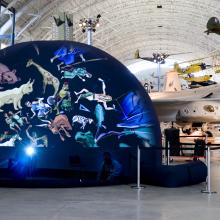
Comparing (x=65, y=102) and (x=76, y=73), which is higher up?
(x=76, y=73)

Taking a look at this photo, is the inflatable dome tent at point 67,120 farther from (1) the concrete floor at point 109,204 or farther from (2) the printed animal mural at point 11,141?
(1) the concrete floor at point 109,204

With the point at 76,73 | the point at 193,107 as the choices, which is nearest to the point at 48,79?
the point at 76,73

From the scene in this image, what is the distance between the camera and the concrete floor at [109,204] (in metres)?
6.91

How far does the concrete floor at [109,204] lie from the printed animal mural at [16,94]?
1960 mm

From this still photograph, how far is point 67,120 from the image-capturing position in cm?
1032

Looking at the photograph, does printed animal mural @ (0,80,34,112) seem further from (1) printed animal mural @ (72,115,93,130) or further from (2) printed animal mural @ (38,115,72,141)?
(1) printed animal mural @ (72,115,93,130)

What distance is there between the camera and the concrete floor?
6.91 metres

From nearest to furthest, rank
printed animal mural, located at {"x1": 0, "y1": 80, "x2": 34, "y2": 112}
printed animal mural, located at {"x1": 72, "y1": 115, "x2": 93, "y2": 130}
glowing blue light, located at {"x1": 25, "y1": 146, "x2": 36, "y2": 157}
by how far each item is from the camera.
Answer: glowing blue light, located at {"x1": 25, "y1": 146, "x2": 36, "y2": 157} < printed animal mural, located at {"x1": 72, "y1": 115, "x2": 93, "y2": 130} < printed animal mural, located at {"x1": 0, "y1": 80, "x2": 34, "y2": 112}

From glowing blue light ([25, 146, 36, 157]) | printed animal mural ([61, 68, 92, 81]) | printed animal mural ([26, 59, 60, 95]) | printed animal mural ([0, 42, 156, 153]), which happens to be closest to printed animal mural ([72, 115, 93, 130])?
printed animal mural ([0, 42, 156, 153])

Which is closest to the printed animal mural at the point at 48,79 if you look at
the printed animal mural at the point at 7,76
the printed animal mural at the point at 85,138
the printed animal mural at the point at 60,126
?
the printed animal mural at the point at 7,76

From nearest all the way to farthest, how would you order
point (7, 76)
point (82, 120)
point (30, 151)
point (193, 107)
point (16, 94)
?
point (30, 151)
point (82, 120)
point (16, 94)
point (7, 76)
point (193, 107)

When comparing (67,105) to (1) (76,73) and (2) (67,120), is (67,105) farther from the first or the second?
(1) (76,73)

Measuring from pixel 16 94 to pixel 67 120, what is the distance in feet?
4.27

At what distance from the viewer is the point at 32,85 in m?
10.6
